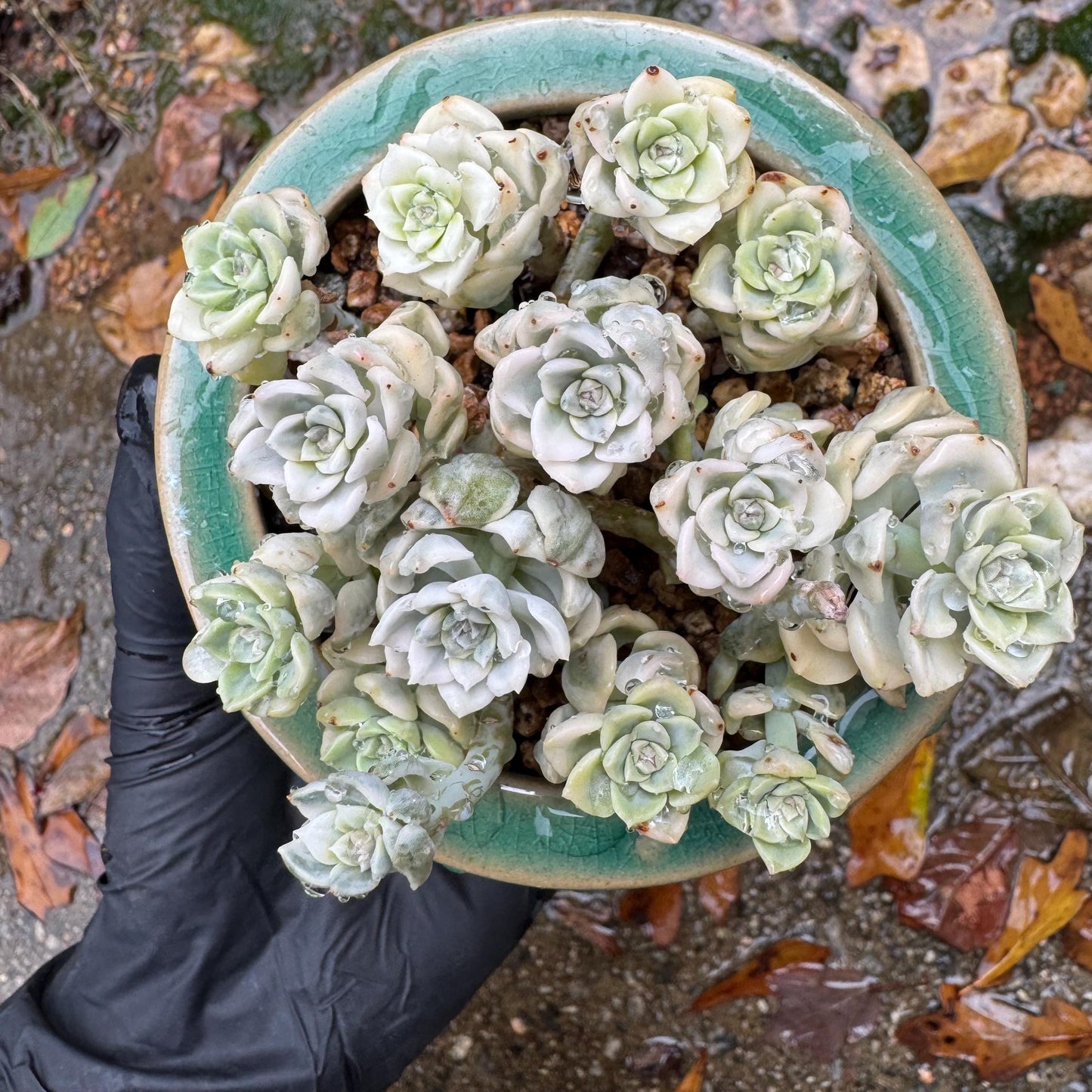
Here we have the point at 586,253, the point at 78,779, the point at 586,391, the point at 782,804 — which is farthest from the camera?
the point at 78,779

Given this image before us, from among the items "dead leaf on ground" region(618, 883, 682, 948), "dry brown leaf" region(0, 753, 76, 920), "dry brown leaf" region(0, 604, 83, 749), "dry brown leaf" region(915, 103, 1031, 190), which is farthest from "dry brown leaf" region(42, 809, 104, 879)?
"dry brown leaf" region(915, 103, 1031, 190)

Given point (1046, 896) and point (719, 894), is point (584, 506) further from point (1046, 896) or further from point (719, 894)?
point (1046, 896)

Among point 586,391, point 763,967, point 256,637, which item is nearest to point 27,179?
point 256,637

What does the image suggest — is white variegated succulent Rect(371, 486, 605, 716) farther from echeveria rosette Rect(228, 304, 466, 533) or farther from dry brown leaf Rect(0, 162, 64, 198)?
dry brown leaf Rect(0, 162, 64, 198)

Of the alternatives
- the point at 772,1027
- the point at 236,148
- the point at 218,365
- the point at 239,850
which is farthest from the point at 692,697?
the point at 236,148

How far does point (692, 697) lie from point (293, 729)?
1.37 ft

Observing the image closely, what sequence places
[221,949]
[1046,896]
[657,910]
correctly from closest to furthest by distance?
[221,949]
[1046,896]
[657,910]

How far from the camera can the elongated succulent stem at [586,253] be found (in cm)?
74

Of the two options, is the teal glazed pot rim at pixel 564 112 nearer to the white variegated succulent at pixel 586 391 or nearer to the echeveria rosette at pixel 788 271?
the echeveria rosette at pixel 788 271

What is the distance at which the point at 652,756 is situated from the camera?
0.60 meters

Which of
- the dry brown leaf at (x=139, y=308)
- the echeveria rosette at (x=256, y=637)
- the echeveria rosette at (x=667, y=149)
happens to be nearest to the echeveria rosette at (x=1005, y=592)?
the echeveria rosette at (x=667, y=149)

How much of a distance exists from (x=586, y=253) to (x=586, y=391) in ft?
0.89

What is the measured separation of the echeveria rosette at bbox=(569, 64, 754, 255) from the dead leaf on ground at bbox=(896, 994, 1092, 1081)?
4.23 feet

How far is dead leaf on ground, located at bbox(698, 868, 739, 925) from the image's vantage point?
1471mm
